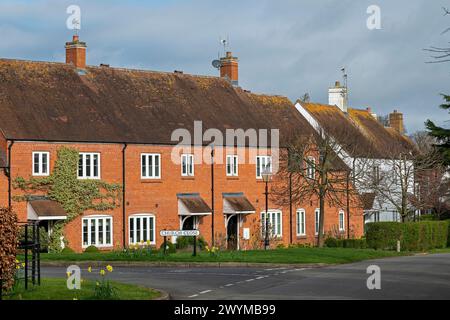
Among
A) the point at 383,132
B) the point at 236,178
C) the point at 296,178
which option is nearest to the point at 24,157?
the point at 236,178

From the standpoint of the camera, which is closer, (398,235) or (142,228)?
(142,228)

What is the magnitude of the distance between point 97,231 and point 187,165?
731 centimetres

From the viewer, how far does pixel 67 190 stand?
45.2m

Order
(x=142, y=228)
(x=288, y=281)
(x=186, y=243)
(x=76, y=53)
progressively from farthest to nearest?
1. (x=76, y=53)
2. (x=142, y=228)
3. (x=186, y=243)
4. (x=288, y=281)

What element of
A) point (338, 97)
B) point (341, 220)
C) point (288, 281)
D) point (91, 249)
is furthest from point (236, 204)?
point (288, 281)

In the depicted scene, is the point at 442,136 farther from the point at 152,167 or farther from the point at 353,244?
the point at 152,167

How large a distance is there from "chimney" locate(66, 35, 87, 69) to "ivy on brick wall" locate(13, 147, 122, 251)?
7.28 meters

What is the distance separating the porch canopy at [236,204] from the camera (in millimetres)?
52575

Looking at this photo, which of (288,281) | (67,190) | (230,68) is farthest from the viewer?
(230,68)

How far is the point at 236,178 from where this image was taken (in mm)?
54250

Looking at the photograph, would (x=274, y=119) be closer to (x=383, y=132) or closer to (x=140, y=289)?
(x=383, y=132)

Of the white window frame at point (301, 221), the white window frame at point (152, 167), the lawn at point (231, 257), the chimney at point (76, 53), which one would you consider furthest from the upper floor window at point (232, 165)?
the lawn at point (231, 257)

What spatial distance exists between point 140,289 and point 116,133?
25590 millimetres
